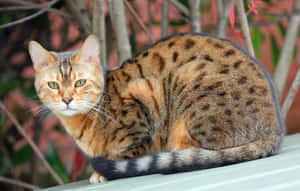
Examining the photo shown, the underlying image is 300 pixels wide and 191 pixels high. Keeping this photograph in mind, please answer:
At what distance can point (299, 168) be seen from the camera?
144cm

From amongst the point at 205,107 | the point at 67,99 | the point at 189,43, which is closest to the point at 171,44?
the point at 189,43

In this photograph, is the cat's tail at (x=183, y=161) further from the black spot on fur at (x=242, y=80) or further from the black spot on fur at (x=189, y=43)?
the black spot on fur at (x=189, y=43)

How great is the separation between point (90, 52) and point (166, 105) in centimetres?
47

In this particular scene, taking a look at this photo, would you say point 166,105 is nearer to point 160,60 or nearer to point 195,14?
point 160,60

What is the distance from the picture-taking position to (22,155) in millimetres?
3826

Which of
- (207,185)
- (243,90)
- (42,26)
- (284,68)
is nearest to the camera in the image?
(207,185)

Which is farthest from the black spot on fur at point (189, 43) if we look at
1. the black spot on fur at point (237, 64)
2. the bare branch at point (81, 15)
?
the bare branch at point (81, 15)

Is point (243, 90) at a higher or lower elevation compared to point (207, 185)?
higher

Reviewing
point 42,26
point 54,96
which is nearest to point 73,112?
point 54,96

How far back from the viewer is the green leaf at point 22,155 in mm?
3812

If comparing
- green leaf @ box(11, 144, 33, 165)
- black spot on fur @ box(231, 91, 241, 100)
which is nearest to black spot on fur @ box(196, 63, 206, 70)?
black spot on fur @ box(231, 91, 241, 100)

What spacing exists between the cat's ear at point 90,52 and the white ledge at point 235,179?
0.68 m

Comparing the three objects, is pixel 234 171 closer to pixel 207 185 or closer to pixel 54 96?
pixel 207 185

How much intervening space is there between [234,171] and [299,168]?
0.72ft
